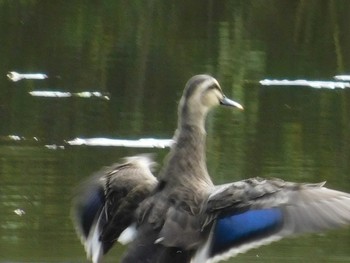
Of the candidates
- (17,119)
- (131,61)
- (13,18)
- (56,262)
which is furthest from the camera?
(13,18)

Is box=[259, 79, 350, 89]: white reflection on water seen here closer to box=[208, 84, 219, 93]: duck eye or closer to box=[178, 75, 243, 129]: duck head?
box=[208, 84, 219, 93]: duck eye

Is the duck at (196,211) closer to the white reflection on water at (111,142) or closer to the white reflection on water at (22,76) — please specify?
the white reflection on water at (111,142)

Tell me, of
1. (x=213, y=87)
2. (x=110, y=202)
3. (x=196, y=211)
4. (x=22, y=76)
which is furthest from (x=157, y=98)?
(x=196, y=211)

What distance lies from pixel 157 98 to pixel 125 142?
2.19 meters

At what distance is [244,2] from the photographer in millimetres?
21031

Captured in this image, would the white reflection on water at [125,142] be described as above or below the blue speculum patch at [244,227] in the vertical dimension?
below

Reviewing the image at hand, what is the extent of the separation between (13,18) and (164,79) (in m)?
4.67

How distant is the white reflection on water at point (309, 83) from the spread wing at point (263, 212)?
753 centimetres

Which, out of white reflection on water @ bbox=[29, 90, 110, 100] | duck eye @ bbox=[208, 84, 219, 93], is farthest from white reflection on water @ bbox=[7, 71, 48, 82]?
duck eye @ bbox=[208, 84, 219, 93]

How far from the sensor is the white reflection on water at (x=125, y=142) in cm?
1141

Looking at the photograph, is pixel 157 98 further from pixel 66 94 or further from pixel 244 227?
pixel 244 227

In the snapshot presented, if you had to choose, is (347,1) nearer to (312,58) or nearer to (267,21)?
(267,21)

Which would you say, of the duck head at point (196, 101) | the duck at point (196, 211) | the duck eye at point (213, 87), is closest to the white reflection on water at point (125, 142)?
the duck eye at point (213, 87)

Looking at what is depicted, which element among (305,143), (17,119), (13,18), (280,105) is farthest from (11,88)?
(13,18)
